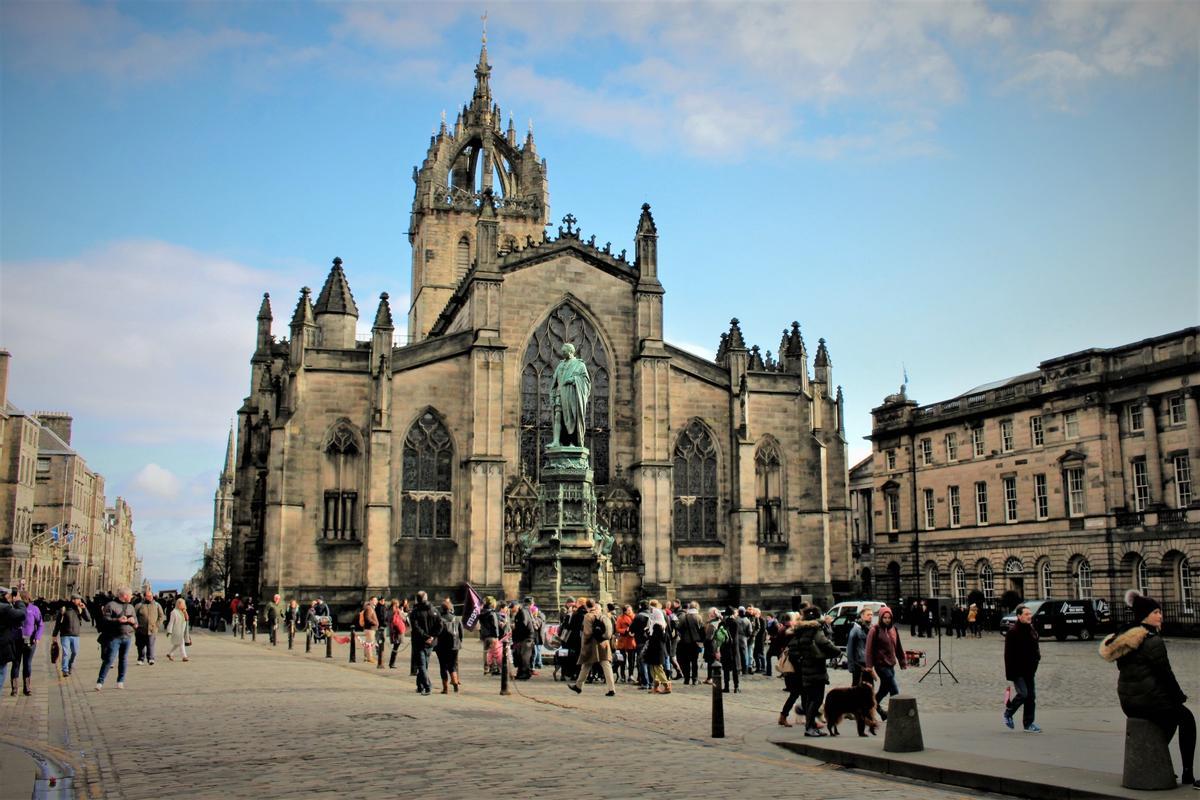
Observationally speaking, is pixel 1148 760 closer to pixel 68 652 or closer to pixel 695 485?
pixel 68 652

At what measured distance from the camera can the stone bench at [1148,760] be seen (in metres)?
9.47

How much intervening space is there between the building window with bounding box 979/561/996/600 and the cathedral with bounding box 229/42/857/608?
7.62 meters

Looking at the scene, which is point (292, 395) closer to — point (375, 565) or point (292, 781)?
point (375, 565)

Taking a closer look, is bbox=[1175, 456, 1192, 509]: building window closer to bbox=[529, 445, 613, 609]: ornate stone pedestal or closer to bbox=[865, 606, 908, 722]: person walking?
bbox=[529, 445, 613, 609]: ornate stone pedestal

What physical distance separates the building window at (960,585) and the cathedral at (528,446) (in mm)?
8064

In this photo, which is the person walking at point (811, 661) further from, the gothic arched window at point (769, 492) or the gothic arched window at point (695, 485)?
the gothic arched window at point (769, 492)

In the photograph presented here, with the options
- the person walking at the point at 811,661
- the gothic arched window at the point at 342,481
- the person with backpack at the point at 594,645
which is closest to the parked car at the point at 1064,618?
the person with backpack at the point at 594,645

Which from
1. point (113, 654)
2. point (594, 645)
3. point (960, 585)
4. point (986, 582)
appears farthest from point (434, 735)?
point (960, 585)

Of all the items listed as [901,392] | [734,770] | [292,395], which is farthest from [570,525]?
[901,392]

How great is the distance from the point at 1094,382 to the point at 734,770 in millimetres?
36922

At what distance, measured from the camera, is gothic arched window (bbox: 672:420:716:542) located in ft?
146

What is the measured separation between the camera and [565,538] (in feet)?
96.4

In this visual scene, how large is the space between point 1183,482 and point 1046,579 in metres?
7.95

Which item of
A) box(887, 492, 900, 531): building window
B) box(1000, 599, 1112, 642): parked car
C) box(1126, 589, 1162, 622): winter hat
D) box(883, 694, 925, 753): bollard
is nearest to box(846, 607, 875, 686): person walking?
box(883, 694, 925, 753): bollard
